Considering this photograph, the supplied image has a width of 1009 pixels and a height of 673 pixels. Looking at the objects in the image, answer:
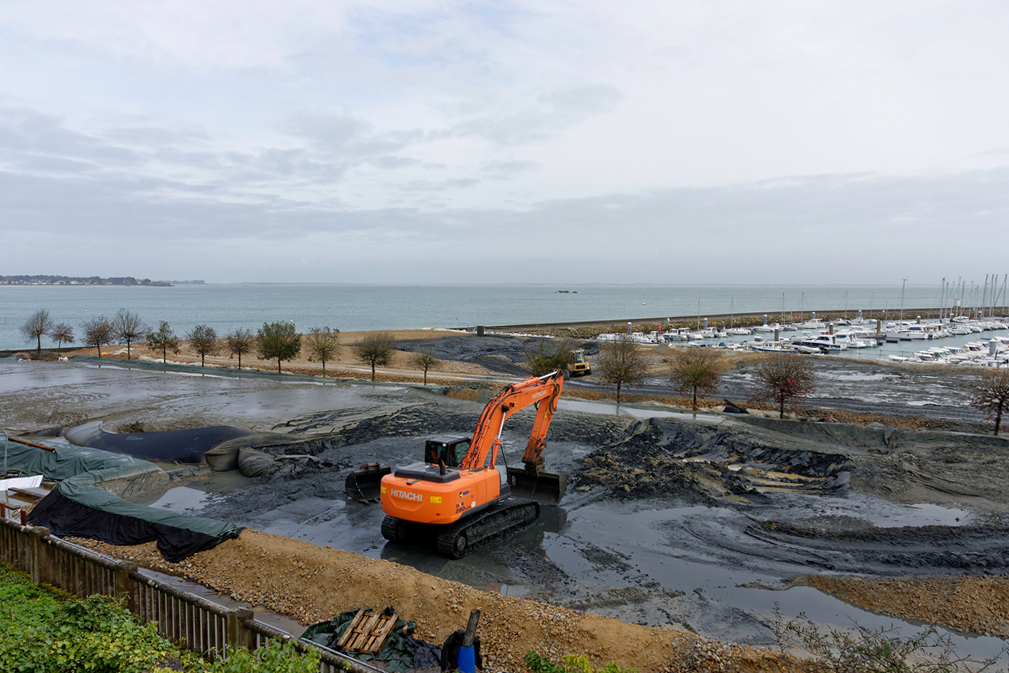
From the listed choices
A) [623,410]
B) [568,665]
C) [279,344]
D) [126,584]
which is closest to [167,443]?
[126,584]

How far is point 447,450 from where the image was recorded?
1455 centimetres

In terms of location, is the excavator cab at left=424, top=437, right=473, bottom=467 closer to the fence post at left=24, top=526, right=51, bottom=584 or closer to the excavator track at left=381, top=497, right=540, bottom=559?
the excavator track at left=381, top=497, right=540, bottom=559

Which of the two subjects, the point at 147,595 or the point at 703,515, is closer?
the point at 147,595

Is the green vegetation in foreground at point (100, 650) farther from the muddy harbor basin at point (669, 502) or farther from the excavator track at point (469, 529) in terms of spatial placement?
the excavator track at point (469, 529)

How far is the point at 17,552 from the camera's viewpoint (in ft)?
34.5

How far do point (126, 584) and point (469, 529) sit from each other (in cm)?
743

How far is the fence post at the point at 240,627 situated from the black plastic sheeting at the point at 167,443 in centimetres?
1555

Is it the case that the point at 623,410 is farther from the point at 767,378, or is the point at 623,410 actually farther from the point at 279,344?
the point at 279,344

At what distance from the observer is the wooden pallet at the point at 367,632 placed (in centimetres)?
910

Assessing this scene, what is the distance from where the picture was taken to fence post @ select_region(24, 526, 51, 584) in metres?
10.0

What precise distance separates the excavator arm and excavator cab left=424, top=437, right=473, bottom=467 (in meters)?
0.20

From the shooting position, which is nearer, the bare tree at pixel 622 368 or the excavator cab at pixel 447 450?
the excavator cab at pixel 447 450

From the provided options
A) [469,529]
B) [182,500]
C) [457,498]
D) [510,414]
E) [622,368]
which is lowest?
[182,500]

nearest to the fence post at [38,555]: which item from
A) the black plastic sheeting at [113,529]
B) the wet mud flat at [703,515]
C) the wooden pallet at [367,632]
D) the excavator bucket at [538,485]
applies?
the black plastic sheeting at [113,529]
